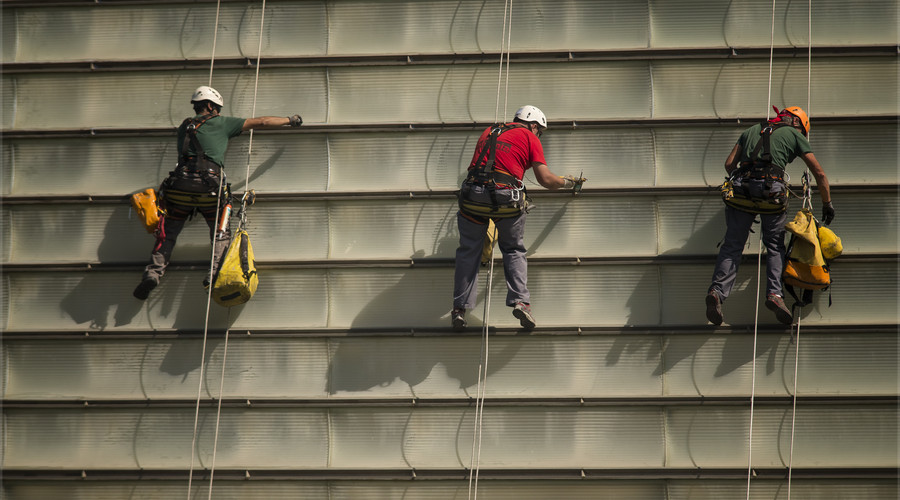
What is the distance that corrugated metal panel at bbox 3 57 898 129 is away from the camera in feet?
25.9

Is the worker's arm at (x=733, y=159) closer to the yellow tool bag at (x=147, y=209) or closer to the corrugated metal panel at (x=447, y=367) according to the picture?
the corrugated metal panel at (x=447, y=367)

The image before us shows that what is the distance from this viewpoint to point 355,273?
310 inches

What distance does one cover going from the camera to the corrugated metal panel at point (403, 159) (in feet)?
25.6

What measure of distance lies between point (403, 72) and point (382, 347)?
2535 mm

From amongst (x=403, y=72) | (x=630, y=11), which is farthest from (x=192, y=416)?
(x=630, y=11)

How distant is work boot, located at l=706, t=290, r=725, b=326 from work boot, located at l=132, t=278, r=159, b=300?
467 cm

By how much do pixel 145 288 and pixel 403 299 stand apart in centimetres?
223

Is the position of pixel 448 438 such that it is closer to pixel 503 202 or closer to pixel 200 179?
pixel 503 202

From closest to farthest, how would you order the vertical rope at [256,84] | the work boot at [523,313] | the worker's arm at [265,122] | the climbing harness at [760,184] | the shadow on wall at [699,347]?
the climbing harness at [760,184]
the work boot at [523,313]
the shadow on wall at [699,347]
the worker's arm at [265,122]
the vertical rope at [256,84]

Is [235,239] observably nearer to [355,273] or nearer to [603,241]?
[355,273]

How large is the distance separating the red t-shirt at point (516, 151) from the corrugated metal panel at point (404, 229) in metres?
0.71

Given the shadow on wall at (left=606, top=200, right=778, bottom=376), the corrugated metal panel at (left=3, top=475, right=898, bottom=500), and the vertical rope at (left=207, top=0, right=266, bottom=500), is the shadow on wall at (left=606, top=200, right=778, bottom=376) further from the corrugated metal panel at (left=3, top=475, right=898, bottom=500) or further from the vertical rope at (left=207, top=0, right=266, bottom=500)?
the vertical rope at (left=207, top=0, right=266, bottom=500)

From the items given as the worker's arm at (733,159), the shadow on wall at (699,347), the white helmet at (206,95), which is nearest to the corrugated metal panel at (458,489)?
the shadow on wall at (699,347)

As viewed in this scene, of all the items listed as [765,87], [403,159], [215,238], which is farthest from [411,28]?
[765,87]
